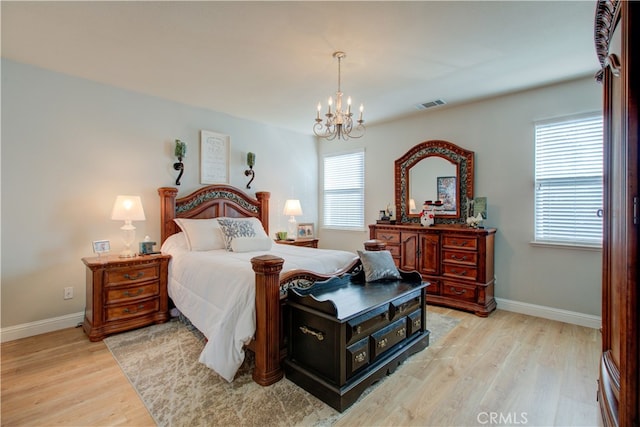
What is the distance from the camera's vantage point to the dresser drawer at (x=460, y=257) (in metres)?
3.65

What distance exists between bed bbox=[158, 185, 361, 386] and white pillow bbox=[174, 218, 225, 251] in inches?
0.7

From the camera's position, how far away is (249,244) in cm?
345

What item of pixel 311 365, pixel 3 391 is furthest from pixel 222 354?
pixel 3 391

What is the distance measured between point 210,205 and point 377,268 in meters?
2.53

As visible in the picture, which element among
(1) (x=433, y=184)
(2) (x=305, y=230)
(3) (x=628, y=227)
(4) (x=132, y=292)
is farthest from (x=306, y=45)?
(2) (x=305, y=230)

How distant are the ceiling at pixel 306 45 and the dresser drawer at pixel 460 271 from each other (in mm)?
2140

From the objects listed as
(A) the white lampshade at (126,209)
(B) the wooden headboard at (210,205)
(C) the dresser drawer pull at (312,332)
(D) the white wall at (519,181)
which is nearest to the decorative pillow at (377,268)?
(C) the dresser drawer pull at (312,332)

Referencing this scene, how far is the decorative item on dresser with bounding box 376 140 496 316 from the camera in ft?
11.9

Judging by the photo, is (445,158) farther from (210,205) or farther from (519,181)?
(210,205)

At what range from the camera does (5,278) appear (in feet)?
9.47

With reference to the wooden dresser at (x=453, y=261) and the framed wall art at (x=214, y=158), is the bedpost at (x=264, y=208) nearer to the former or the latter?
the framed wall art at (x=214, y=158)

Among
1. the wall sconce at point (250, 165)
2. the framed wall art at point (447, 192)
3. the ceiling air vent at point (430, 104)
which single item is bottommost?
the framed wall art at point (447, 192)

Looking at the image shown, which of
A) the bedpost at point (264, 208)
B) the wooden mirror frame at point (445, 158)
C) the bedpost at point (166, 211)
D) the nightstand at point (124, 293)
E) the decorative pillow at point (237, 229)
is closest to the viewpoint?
the nightstand at point (124, 293)

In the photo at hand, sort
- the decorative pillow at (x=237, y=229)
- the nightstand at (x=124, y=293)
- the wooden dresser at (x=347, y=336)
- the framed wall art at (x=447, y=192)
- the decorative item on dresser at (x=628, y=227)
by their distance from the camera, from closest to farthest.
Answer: the decorative item on dresser at (x=628, y=227)
the wooden dresser at (x=347, y=336)
the nightstand at (x=124, y=293)
the decorative pillow at (x=237, y=229)
the framed wall art at (x=447, y=192)
